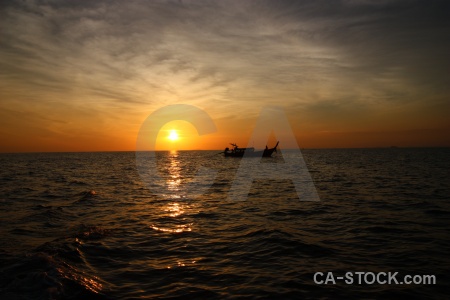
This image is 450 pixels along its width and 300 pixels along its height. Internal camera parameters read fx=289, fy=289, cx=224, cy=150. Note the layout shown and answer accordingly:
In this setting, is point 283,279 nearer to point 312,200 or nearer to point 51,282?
point 51,282

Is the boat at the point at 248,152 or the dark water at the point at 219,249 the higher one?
the boat at the point at 248,152

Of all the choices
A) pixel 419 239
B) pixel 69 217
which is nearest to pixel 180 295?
pixel 419 239

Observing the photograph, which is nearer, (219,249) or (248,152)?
(219,249)

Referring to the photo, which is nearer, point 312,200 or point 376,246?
point 376,246

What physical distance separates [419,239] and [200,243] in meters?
8.78

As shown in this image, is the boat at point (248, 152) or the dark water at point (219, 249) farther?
the boat at point (248, 152)

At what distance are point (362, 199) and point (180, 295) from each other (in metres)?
17.9

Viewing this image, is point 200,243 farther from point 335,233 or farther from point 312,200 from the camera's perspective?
point 312,200

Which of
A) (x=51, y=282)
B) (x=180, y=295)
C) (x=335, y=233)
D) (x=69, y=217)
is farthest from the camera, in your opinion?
(x=69, y=217)

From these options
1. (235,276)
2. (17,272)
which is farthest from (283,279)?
(17,272)

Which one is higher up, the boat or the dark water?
the boat

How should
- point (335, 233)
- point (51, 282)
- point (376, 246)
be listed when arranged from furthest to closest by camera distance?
point (335, 233) → point (376, 246) → point (51, 282)

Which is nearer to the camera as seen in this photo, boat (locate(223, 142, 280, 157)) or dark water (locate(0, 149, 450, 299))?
dark water (locate(0, 149, 450, 299))

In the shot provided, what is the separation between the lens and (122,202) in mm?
21750
